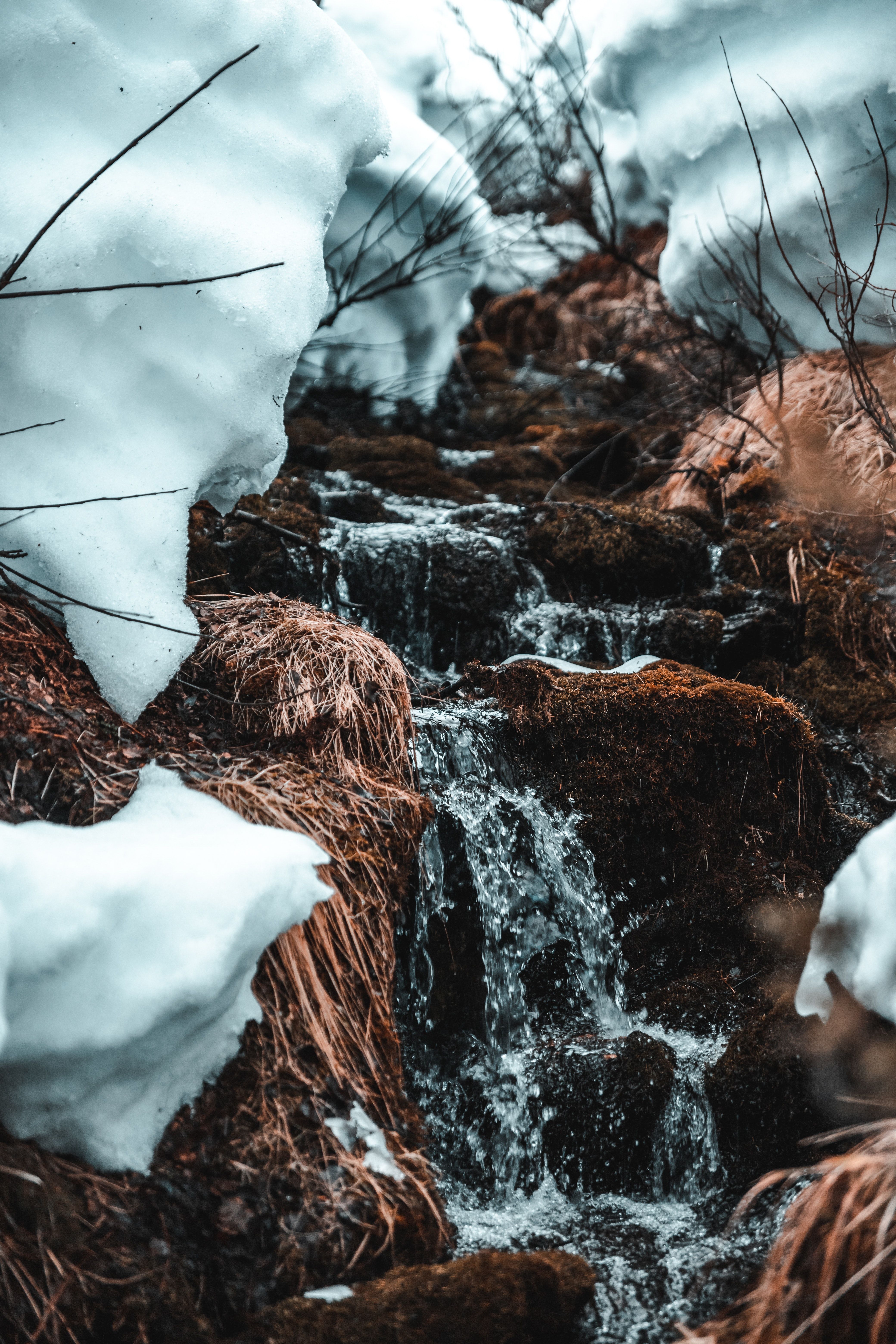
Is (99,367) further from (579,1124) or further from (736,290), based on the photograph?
(736,290)

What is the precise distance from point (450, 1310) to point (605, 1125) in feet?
3.13

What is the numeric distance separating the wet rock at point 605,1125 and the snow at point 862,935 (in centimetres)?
67

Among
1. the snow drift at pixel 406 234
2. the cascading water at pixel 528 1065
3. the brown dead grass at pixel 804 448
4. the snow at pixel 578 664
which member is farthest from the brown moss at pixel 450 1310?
the snow drift at pixel 406 234

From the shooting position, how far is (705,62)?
18.4 ft

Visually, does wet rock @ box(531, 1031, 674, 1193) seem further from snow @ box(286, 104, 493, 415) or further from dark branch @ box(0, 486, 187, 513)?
snow @ box(286, 104, 493, 415)

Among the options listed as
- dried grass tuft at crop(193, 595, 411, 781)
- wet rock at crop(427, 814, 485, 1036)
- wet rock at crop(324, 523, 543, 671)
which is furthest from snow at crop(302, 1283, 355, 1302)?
wet rock at crop(324, 523, 543, 671)

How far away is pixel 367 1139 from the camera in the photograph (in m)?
2.08

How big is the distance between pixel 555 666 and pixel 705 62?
4.20 metres

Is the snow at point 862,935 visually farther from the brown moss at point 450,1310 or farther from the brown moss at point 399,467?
the brown moss at point 399,467

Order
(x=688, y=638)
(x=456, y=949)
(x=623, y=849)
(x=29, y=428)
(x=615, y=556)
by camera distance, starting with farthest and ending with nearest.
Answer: (x=615, y=556), (x=688, y=638), (x=623, y=849), (x=456, y=949), (x=29, y=428)

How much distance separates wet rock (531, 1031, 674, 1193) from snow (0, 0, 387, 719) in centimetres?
165

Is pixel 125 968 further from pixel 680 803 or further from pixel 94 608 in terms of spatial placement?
pixel 680 803

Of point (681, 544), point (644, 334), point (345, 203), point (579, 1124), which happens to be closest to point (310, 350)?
point (345, 203)

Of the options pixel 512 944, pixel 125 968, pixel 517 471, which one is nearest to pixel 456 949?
pixel 512 944
